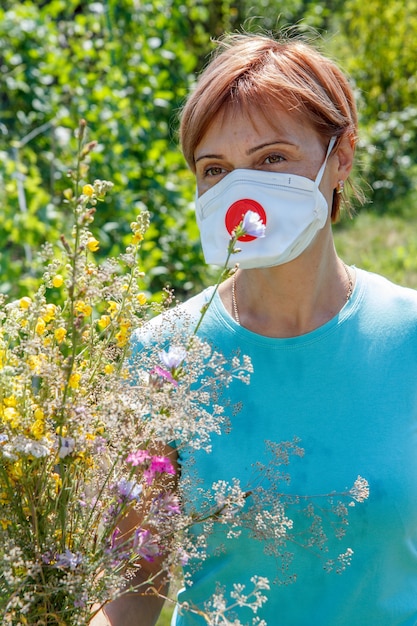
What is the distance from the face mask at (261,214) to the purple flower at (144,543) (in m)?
0.64

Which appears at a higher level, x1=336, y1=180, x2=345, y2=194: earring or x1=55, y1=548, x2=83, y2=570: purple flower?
x1=55, y1=548, x2=83, y2=570: purple flower

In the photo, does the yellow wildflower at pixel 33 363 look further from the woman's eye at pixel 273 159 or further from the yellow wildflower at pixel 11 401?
the woman's eye at pixel 273 159

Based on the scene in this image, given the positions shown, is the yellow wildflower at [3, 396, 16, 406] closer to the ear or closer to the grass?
the ear

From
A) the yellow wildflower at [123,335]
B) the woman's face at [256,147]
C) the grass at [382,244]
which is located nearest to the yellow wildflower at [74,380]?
the yellow wildflower at [123,335]

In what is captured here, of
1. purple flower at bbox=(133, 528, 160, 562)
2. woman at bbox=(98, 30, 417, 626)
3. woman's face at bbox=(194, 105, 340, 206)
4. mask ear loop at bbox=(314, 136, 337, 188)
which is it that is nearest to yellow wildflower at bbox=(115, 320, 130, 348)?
purple flower at bbox=(133, 528, 160, 562)

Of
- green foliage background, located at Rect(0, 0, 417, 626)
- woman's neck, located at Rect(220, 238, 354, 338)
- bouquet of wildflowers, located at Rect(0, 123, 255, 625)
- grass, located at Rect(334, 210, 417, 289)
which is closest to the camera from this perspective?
bouquet of wildflowers, located at Rect(0, 123, 255, 625)

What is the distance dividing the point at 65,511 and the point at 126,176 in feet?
10.4

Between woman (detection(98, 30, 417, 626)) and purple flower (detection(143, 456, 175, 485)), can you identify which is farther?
woman (detection(98, 30, 417, 626))

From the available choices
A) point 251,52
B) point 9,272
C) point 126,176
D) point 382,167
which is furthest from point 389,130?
point 251,52

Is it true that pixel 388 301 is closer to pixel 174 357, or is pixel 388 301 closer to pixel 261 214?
pixel 261 214

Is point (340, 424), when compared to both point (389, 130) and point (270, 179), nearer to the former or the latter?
point (270, 179)

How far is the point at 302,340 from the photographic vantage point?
5.87 feet

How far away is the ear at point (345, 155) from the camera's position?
73.9 inches

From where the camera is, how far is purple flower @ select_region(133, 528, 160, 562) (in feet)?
3.49
